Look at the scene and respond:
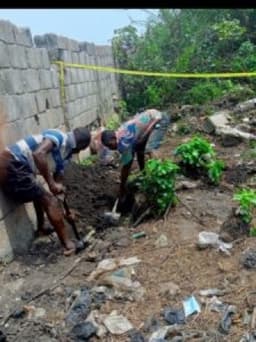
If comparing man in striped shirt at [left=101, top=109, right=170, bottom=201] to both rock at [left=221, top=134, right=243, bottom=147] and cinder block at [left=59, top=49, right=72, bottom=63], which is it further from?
cinder block at [left=59, top=49, right=72, bottom=63]

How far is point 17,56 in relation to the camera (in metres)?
5.38

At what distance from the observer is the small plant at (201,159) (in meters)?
→ 5.90

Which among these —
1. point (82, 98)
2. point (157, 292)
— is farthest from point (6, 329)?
point (82, 98)

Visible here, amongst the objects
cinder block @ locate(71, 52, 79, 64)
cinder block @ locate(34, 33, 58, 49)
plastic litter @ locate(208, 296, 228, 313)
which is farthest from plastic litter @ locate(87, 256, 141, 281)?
cinder block @ locate(71, 52, 79, 64)

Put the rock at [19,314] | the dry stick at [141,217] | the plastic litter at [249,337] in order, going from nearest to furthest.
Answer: the plastic litter at [249,337] < the rock at [19,314] < the dry stick at [141,217]

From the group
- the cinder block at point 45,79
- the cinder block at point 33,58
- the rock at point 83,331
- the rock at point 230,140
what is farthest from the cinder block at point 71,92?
the rock at point 83,331

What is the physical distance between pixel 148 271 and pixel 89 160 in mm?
4540

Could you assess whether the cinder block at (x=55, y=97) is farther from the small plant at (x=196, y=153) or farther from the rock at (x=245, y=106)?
the rock at (x=245, y=106)

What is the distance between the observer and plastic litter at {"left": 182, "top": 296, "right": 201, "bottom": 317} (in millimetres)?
3158

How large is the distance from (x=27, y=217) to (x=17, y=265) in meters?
0.69

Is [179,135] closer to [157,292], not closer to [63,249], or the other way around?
[63,249]

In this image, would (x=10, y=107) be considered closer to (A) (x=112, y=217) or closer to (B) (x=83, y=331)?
(A) (x=112, y=217)

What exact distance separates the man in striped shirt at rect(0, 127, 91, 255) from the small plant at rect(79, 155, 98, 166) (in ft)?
9.34

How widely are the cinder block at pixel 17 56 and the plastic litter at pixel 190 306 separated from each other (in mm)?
3049
